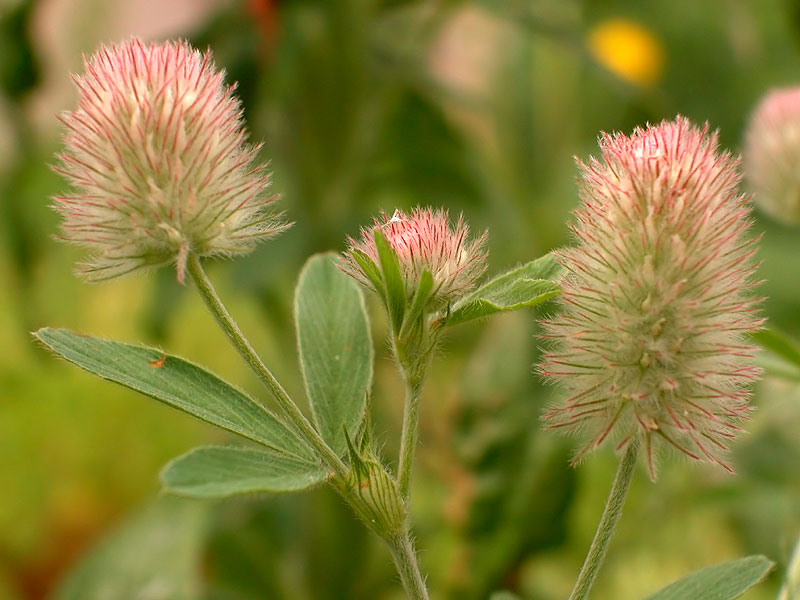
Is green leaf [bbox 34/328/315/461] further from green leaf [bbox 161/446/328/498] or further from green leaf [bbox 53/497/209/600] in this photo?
green leaf [bbox 53/497/209/600]

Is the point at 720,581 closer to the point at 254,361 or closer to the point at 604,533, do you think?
the point at 604,533

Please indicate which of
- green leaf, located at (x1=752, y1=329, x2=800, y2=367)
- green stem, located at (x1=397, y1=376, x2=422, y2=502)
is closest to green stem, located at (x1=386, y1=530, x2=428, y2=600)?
green stem, located at (x1=397, y1=376, x2=422, y2=502)

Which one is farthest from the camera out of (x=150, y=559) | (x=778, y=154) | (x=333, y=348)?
(x=150, y=559)

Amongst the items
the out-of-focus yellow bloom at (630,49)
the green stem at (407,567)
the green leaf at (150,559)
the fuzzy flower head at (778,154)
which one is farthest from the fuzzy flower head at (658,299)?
the out-of-focus yellow bloom at (630,49)

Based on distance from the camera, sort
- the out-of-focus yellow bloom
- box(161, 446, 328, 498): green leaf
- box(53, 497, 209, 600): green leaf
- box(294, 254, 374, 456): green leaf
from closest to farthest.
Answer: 1. box(161, 446, 328, 498): green leaf
2. box(294, 254, 374, 456): green leaf
3. box(53, 497, 209, 600): green leaf
4. the out-of-focus yellow bloom

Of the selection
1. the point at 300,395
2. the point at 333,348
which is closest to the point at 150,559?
the point at 300,395

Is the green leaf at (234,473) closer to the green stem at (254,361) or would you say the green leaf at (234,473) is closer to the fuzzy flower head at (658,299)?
the green stem at (254,361)

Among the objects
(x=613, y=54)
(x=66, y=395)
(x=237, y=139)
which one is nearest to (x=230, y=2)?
(x=66, y=395)
